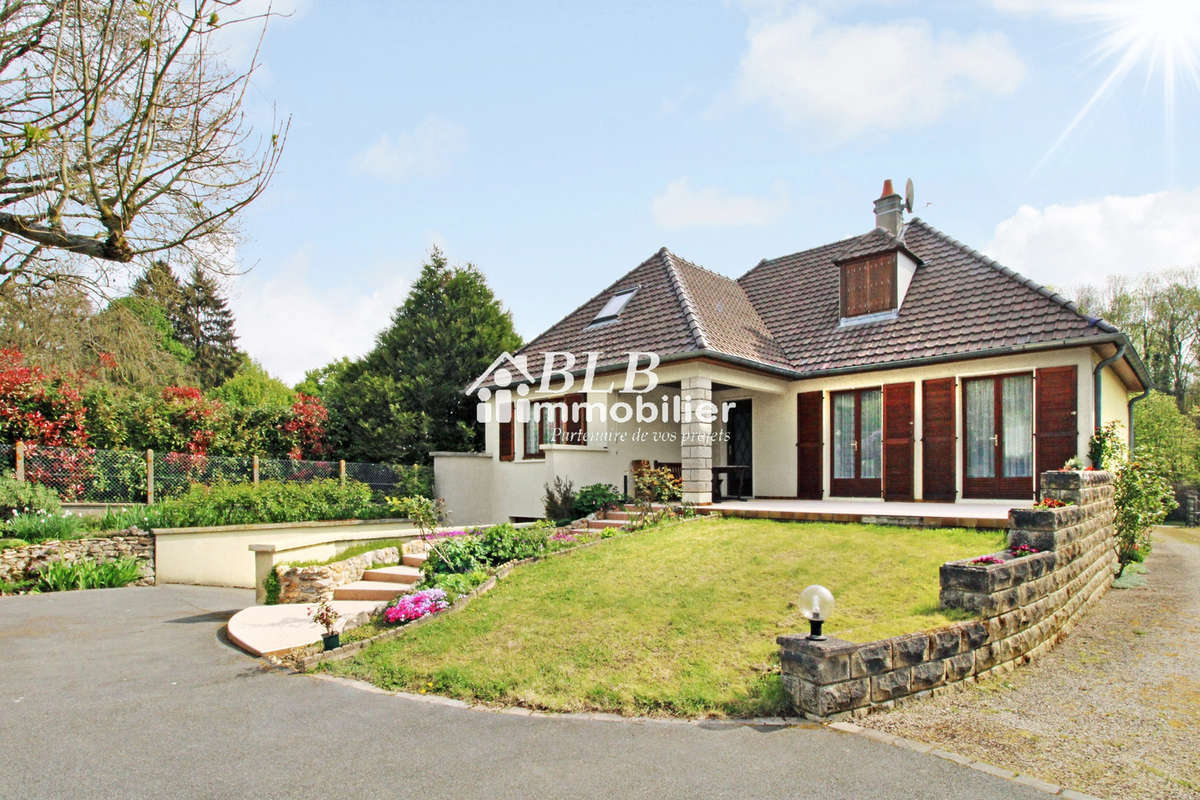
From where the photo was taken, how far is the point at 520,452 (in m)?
15.6

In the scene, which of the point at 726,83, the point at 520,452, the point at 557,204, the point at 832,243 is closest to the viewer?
the point at 726,83

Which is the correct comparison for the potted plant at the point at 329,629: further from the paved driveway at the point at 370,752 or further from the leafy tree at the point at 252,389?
the leafy tree at the point at 252,389

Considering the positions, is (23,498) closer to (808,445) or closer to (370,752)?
(370,752)

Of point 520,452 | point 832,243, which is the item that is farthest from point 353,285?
point 832,243

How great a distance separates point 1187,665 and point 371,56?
442 inches

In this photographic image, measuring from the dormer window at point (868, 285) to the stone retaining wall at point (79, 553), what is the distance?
14.4 metres

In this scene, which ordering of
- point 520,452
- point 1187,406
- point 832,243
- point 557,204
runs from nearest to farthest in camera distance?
point 557,204 < point 520,452 < point 832,243 < point 1187,406

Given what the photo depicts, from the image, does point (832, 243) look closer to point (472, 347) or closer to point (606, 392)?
point (606, 392)

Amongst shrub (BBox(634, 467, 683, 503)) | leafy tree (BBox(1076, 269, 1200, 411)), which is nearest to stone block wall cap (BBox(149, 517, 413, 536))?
shrub (BBox(634, 467, 683, 503))

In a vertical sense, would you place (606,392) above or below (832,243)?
below

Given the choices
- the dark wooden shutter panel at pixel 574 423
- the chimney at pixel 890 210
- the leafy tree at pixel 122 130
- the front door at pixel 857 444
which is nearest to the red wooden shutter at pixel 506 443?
the dark wooden shutter panel at pixel 574 423

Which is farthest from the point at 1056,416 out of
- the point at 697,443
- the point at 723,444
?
the point at 723,444

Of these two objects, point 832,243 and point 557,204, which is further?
point 832,243

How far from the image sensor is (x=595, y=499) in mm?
12477
